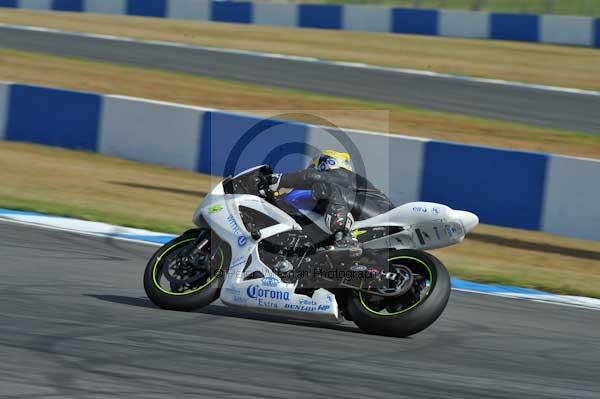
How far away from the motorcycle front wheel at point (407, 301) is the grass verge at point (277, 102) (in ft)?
29.8

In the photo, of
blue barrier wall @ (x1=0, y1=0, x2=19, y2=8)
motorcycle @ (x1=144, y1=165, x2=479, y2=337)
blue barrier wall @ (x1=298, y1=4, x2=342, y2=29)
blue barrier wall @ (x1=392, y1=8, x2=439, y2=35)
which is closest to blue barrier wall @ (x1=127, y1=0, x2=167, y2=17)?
blue barrier wall @ (x1=0, y1=0, x2=19, y2=8)

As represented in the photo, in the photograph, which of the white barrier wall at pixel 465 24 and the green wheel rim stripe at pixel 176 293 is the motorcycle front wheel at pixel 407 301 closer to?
the green wheel rim stripe at pixel 176 293

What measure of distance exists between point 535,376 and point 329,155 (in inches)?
74.4

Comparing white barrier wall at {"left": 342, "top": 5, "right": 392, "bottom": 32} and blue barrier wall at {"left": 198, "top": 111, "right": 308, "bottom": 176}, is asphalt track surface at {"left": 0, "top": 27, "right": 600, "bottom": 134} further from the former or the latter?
blue barrier wall at {"left": 198, "top": 111, "right": 308, "bottom": 176}

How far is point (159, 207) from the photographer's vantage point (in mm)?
11797

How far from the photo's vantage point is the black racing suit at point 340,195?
6.69 meters

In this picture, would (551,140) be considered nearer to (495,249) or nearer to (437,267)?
(495,249)

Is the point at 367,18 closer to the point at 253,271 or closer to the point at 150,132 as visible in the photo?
the point at 150,132

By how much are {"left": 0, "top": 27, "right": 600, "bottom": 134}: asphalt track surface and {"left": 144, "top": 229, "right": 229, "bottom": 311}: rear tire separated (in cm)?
1132

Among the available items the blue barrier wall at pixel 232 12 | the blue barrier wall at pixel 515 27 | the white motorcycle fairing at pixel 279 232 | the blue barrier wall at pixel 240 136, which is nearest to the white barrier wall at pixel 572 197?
the blue barrier wall at pixel 240 136

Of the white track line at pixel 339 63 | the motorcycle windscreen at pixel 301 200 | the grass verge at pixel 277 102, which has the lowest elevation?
the grass verge at pixel 277 102

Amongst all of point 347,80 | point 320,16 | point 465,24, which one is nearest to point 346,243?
point 347,80

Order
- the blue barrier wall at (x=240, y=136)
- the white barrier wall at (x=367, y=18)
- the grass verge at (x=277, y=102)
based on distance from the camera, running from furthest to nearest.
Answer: the white barrier wall at (x=367, y=18) < the grass verge at (x=277, y=102) < the blue barrier wall at (x=240, y=136)

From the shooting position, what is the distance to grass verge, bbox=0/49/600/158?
1606cm
